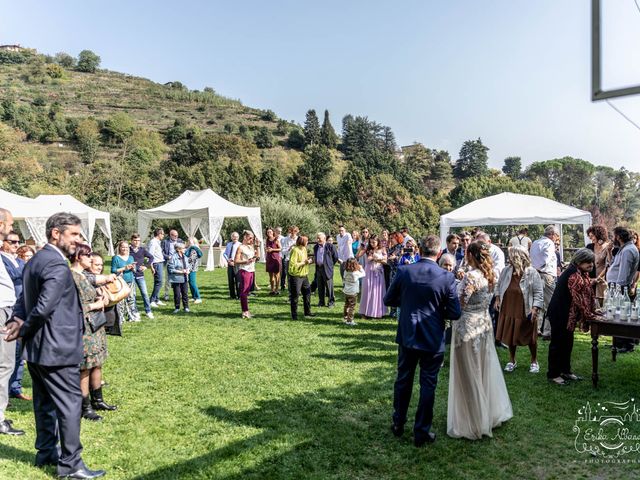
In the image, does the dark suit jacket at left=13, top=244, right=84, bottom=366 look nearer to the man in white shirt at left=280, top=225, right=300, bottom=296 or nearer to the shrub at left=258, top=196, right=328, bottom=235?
the man in white shirt at left=280, top=225, right=300, bottom=296

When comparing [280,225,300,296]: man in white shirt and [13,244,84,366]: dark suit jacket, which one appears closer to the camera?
[13,244,84,366]: dark suit jacket

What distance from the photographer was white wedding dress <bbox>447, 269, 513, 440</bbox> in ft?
14.3

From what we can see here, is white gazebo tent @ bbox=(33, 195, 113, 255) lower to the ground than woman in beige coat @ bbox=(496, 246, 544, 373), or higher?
higher

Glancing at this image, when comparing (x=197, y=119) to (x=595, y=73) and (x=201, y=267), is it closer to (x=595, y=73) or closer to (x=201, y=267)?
(x=201, y=267)

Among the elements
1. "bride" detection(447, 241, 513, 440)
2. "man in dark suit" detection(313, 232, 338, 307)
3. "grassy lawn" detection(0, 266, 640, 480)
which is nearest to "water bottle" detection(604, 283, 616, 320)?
"grassy lawn" detection(0, 266, 640, 480)

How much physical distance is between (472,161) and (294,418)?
87997 mm

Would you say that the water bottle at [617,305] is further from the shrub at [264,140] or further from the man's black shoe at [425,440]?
the shrub at [264,140]

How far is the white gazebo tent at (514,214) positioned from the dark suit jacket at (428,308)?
911 cm

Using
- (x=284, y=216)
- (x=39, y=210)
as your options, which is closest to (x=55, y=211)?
(x=39, y=210)

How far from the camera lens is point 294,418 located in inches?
194

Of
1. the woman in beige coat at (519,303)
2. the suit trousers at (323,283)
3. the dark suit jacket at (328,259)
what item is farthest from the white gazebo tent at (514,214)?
the woman in beige coat at (519,303)

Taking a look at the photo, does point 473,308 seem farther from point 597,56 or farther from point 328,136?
point 328,136

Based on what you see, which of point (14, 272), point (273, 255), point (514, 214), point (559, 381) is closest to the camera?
point (14, 272)

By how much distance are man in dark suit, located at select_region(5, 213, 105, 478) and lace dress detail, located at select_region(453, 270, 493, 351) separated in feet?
10.8
